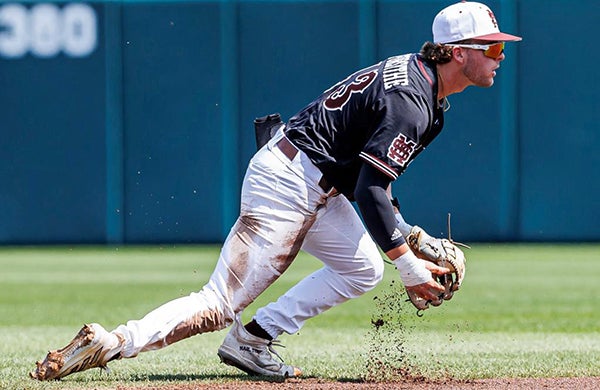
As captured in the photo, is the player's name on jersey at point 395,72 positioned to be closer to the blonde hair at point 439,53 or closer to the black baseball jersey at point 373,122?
the black baseball jersey at point 373,122

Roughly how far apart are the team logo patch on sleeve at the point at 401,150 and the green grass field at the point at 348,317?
4.69 feet

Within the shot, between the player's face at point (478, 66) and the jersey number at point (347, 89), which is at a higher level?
the player's face at point (478, 66)

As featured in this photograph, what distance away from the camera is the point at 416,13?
17312 mm

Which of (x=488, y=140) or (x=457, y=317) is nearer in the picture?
(x=457, y=317)

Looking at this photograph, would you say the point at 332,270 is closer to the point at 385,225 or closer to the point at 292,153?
the point at 292,153

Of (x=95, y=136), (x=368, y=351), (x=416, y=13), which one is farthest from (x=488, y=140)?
(x=368, y=351)

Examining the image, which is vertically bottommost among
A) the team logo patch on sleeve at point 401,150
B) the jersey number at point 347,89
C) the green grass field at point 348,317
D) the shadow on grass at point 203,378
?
the green grass field at point 348,317

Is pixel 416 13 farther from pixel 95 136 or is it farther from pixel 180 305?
pixel 180 305

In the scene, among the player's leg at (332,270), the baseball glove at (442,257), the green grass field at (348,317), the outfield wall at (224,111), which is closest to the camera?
the baseball glove at (442,257)

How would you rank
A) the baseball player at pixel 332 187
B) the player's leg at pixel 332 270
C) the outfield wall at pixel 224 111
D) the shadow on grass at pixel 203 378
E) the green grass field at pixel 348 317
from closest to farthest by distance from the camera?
the baseball player at pixel 332 187 < the player's leg at pixel 332 270 < the shadow on grass at pixel 203 378 < the green grass field at pixel 348 317 < the outfield wall at pixel 224 111

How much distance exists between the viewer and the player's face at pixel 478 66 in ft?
19.0

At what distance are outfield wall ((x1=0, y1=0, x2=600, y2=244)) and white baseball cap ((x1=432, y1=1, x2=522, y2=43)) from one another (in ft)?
37.1

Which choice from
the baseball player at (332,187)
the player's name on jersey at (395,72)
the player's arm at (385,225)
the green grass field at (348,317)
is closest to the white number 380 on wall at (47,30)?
the green grass field at (348,317)

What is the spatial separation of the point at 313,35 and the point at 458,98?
214 cm
